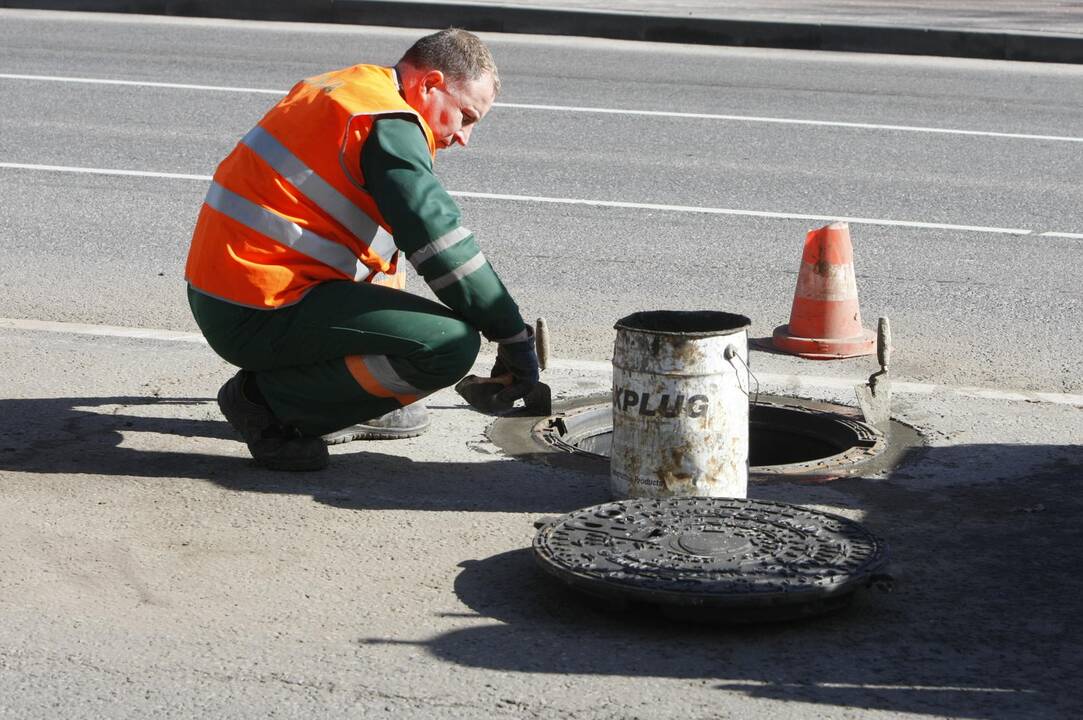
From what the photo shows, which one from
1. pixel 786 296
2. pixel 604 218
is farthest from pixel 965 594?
pixel 604 218

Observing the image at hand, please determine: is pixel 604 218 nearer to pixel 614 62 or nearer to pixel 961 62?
pixel 614 62

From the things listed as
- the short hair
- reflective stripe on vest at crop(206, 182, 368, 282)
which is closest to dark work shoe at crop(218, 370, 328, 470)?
reflective stripe on vest at crop(206, 182, 368, 282)

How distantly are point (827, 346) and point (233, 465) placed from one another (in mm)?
2457

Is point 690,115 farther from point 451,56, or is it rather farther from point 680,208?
point 451,56

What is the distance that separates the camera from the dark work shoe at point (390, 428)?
16.5 ft

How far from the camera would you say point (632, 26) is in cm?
1491

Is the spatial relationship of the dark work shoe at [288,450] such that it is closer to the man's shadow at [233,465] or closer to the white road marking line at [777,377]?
the man's shadow at [233,465]

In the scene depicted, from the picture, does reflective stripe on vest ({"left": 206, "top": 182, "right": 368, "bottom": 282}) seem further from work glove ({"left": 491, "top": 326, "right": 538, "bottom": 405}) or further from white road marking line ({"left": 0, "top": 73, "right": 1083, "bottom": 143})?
white road marking line ({"left": 0, "top": 73, "right": 1083, "bottom": 143})

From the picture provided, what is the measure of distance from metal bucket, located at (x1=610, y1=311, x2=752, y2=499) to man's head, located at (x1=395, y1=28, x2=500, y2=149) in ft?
2.82

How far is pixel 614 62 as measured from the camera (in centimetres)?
1349

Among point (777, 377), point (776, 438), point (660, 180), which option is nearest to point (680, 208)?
point (660, 180)

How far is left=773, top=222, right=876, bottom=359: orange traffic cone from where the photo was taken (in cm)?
605

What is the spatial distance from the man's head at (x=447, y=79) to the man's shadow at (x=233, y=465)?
1.02 metres

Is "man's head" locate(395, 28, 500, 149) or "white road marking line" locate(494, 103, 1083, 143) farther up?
"man's head" locate(395, 28, 500, 149)
